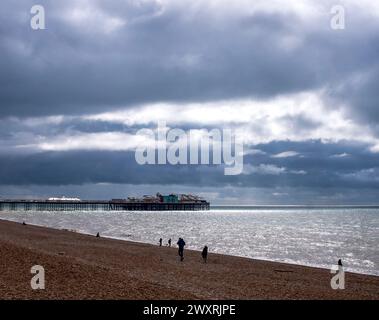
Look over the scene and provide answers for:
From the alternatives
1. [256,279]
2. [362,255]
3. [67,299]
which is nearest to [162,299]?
[67,299]

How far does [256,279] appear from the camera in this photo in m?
22.0

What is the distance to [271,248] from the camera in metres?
49.1

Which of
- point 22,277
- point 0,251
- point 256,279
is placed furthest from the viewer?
point 256,279

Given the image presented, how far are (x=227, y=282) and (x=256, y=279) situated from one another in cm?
273

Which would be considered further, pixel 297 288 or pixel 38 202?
pixel 38 202

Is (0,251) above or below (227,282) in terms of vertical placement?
above
